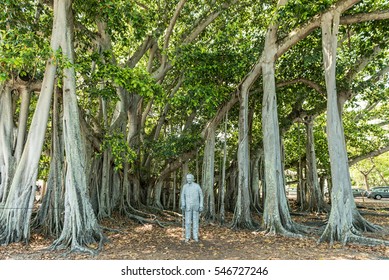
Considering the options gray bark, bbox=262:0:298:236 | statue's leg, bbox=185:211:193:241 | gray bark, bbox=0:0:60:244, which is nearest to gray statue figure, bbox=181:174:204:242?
statue's leg, bbox=185:211:193:241

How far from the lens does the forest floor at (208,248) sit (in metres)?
4.74

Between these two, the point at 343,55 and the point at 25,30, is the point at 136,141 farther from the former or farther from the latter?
the point at 343,55

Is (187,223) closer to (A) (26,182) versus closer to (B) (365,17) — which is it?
(A) (26,182)

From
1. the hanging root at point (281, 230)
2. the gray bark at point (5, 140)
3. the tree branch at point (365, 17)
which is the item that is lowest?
the hanging root at point (281, 230)

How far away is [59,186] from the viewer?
6199 millimetres

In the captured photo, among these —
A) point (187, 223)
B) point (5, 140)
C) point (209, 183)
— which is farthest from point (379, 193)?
point (5, 140)

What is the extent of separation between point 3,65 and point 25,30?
3.67ft

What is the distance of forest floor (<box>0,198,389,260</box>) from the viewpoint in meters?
4.74

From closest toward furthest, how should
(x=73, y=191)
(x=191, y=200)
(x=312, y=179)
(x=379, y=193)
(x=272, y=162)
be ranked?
(x=73, y=191)
(x=191, y=200)
(x=272, y=162)
(x=312, y=179)
(x=379, y=193)

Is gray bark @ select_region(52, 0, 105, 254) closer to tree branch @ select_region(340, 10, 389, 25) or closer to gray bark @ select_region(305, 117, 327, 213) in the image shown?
tree branch @ select_region(340, 10, 389, 25)

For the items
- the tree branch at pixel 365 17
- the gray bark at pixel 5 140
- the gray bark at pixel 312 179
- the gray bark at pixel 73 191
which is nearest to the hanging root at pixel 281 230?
the gray bark at pixel 73 191

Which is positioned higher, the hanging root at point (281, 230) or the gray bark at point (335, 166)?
the gray bark at point (335, 166)

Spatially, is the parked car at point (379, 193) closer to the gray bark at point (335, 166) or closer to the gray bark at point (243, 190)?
the gray bark at point (335, 166)

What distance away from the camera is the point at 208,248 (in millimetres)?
5273
